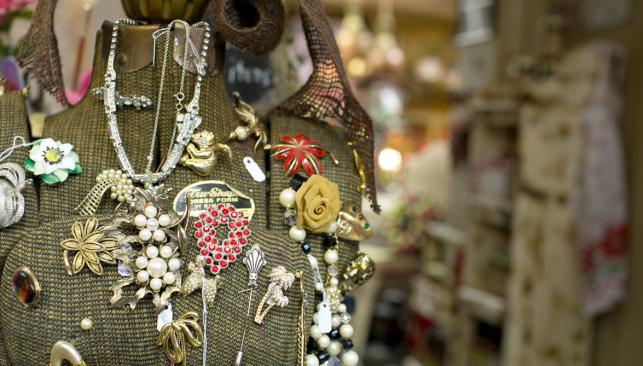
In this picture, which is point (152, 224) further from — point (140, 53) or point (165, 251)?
point (140, 53)

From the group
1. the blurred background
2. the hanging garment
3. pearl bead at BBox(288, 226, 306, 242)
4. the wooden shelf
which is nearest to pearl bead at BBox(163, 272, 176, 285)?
pearl bead at BBox(288, 226, 306, 242)

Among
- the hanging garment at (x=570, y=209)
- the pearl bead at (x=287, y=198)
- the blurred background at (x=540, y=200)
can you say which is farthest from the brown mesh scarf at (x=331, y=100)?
the hanging garment at (x=570, y=209)

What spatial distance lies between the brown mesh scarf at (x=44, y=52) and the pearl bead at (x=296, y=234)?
0.31 meters

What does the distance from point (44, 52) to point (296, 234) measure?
13.2 inches

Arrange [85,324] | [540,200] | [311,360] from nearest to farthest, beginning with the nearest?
1. [85,324]
2. [311,360]
3. [540,200]

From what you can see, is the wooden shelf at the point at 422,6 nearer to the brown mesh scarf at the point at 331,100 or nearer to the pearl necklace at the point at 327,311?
the brown mesh scarf at the point at 331,100

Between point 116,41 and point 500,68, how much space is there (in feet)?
6.97

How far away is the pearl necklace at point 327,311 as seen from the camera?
2.09 ft

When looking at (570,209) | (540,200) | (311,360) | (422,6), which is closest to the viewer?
(311,360)

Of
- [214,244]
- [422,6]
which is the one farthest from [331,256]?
[422,6]

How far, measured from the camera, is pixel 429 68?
191 inches

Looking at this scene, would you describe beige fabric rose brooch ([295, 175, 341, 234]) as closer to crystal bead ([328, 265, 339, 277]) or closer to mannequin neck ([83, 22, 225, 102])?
crystal bead ([328, 265, 339, 277])

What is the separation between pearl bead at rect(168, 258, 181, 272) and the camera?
21.9 inches

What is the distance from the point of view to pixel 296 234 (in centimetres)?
63
